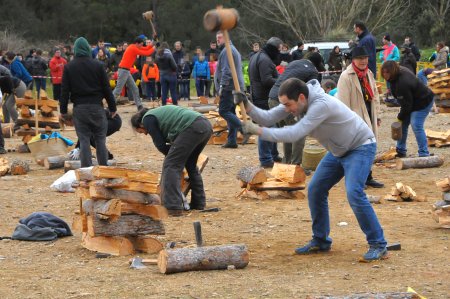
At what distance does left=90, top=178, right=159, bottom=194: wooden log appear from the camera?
30.3 feet

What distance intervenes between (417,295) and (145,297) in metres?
2.15

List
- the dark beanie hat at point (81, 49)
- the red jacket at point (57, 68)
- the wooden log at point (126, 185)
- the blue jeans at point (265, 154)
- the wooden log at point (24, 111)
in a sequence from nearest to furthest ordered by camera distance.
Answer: the wooden log at point (126, 185)
the dark beanie hat at point (81, 49)
the blue jeans at point (265, 154)
the wooden log at point (24, 111)
the red jacket at point (57, 68)

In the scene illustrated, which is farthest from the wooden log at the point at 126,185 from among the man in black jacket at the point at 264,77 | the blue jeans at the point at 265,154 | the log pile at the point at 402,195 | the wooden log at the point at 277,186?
the blue jeans at the point at 265,154

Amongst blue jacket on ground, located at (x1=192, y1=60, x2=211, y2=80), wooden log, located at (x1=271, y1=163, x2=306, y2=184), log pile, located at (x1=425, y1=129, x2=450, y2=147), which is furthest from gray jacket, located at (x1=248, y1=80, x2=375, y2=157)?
blue jacket on ground, located at (x1=192, y1=60, x2=211, y2=80)

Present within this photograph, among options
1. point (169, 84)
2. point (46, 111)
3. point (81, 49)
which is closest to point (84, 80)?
point (81, 49)

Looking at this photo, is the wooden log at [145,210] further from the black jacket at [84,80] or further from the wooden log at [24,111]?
the wooden log at [24,111]

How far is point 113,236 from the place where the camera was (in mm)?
9312

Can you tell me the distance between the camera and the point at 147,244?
30.8ft

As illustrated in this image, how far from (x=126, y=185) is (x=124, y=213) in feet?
0.90

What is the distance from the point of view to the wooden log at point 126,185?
30.3 feet

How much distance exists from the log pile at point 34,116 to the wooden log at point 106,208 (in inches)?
449

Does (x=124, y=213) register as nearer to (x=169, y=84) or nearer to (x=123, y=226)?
(x=123, y=226)

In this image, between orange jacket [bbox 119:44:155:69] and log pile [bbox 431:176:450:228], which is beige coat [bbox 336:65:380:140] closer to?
log pile [bbox 431:176:450:228]

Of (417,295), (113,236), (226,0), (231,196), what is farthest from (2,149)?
(226,0)
